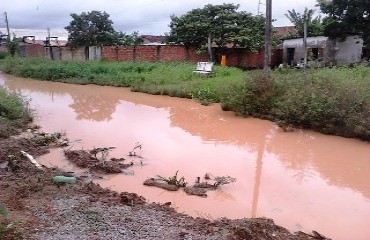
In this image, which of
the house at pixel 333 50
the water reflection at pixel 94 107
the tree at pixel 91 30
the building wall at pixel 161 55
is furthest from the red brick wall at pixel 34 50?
the house at pixel 333 50

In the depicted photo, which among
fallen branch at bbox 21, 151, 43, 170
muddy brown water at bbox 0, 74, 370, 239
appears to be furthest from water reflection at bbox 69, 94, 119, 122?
fallen branch at bbox 21, 151, 43, 170

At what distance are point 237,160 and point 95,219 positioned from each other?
453 cm

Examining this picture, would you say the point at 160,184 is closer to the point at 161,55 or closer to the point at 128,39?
the point at 161,55

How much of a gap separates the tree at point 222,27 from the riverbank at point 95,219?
19.0 meters

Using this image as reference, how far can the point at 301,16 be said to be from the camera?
2914cm

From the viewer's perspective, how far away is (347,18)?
21562 mm

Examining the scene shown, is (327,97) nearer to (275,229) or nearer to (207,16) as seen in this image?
(275,229)

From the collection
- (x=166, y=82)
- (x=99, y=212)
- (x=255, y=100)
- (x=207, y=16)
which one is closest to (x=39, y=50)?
(x=207, y=16)

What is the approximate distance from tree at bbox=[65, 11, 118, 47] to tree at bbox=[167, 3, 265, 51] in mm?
8771

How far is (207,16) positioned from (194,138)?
52.9 ft

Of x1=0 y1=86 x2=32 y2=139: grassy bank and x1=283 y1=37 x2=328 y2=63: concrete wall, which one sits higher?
x1=283 y1=37 x2=328 y2=63: concrete wall

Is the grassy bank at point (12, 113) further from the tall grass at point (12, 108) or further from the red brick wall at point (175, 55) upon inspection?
the red brick wall at point (175, 55)

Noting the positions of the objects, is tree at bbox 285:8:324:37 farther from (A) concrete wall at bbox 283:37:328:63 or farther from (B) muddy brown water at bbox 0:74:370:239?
(B) muddy brown water at bbox 0:74:370:239

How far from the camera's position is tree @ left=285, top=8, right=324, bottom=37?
27.0m
